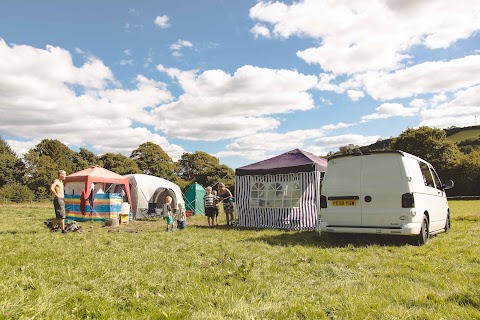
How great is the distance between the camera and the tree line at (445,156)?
37.8m

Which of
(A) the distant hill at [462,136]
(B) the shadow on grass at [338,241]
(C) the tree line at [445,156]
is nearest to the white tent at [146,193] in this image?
(B) the shadow on grass at [338,241]

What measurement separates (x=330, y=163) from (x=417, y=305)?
17.1 feet

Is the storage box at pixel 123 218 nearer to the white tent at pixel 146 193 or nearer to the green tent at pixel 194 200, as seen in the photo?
the white tent at pixel 146 193

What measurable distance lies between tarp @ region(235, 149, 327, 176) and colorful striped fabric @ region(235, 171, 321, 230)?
263mm

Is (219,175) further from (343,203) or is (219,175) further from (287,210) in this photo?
(343,203)

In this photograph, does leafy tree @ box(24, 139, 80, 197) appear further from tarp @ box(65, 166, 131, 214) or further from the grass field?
the grass field

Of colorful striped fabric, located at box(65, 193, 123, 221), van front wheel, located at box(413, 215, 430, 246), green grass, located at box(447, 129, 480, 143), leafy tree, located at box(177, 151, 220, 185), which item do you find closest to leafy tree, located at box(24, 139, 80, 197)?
leafy tree, located at box(177, 151, 220, 185)

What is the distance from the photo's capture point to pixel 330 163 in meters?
8.59

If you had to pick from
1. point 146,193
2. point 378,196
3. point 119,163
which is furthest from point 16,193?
point 378,196

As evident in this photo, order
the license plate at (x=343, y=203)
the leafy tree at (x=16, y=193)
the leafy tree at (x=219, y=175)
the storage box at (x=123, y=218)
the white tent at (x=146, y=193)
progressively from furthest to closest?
1. the leafy tree at (x=219, y=175)
2. the leafy tree at (x=16, y=193)
3. the white tent at (x=146, y=193)
4. the storage box at (x=123, y=218)
5. the license plate at (x=343, y=203)

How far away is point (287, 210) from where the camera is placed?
1228 centimetres

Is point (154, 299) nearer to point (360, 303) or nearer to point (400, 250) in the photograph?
point (360, 303)

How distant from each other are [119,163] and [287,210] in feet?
155

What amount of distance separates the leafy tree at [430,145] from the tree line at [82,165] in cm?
2611
